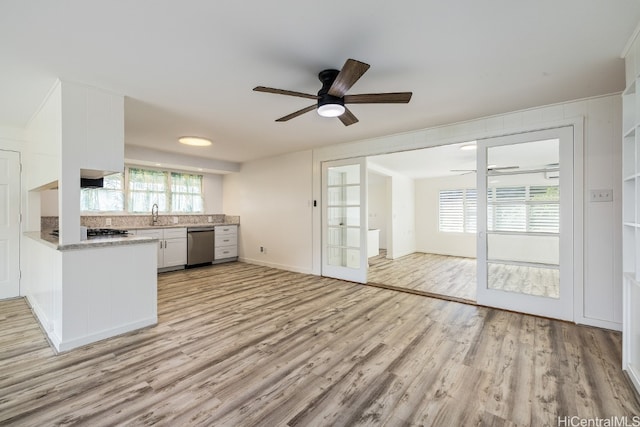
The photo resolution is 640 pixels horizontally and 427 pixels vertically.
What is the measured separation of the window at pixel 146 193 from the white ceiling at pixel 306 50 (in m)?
2.19

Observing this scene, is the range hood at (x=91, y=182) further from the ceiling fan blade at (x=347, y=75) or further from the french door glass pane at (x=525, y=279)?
the french door glass pane at (x=525, y=279)

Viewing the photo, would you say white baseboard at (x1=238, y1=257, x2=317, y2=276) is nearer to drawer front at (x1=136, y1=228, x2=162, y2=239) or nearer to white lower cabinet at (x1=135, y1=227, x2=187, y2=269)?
white lower cabinet at (x1=135, y1=227, x2=187, y2=269)

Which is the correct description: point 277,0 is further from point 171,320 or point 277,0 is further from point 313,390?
point 171,320

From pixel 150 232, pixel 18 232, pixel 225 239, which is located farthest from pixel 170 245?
pixel 18 232

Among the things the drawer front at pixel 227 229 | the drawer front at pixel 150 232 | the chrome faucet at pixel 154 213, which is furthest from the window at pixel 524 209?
the chrome faucet at pixel 154 213

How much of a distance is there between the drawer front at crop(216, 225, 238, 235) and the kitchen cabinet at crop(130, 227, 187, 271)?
77cm

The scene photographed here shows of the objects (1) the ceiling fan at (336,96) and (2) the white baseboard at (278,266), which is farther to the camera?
(2) the white baseboard at (278,266)

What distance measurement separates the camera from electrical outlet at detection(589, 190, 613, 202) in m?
2.90

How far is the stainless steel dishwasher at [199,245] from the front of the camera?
5.99 meters

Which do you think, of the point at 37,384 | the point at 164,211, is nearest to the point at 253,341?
the point at 37,384

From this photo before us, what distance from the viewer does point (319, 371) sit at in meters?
2.17

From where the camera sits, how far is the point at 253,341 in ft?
8.71

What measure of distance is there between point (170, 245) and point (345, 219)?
11.8 ft

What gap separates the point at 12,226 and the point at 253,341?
4.11m
